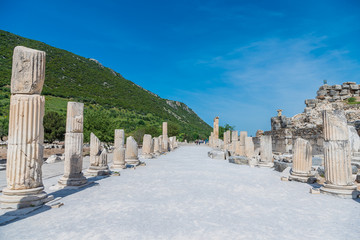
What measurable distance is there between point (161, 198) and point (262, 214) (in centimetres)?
251

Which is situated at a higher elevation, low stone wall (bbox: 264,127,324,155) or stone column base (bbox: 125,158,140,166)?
low stone wall (bbox: 264,127,324,155)

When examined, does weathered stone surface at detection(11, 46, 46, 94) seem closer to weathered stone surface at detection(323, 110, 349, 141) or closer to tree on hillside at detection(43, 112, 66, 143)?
weathered stone surface at detection(323, 110, 349, 141)

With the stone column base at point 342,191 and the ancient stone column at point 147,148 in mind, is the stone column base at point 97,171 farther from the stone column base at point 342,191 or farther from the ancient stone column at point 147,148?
the ancient stone column at point 147,148

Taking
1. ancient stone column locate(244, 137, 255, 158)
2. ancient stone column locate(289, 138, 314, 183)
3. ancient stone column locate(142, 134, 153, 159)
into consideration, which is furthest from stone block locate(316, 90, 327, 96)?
ancient stone column locate(289, 138, 314, 183)

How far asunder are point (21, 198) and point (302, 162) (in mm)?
9057

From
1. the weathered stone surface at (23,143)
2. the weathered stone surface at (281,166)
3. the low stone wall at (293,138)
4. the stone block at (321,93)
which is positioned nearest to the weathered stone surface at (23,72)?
the weathered stone surface at (23,143)

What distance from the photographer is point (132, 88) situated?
88.9m

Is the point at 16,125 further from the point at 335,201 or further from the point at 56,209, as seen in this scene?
the point at 335,201

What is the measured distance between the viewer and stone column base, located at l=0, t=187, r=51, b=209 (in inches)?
213

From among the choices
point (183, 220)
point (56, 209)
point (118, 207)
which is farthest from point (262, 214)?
point (56, 209)

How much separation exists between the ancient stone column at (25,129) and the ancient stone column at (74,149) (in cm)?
219

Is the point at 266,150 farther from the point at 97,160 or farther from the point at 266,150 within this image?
the point at 97,160

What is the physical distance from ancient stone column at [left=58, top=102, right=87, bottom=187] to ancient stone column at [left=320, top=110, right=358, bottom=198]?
7.38 metres

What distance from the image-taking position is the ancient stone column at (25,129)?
224 inches
